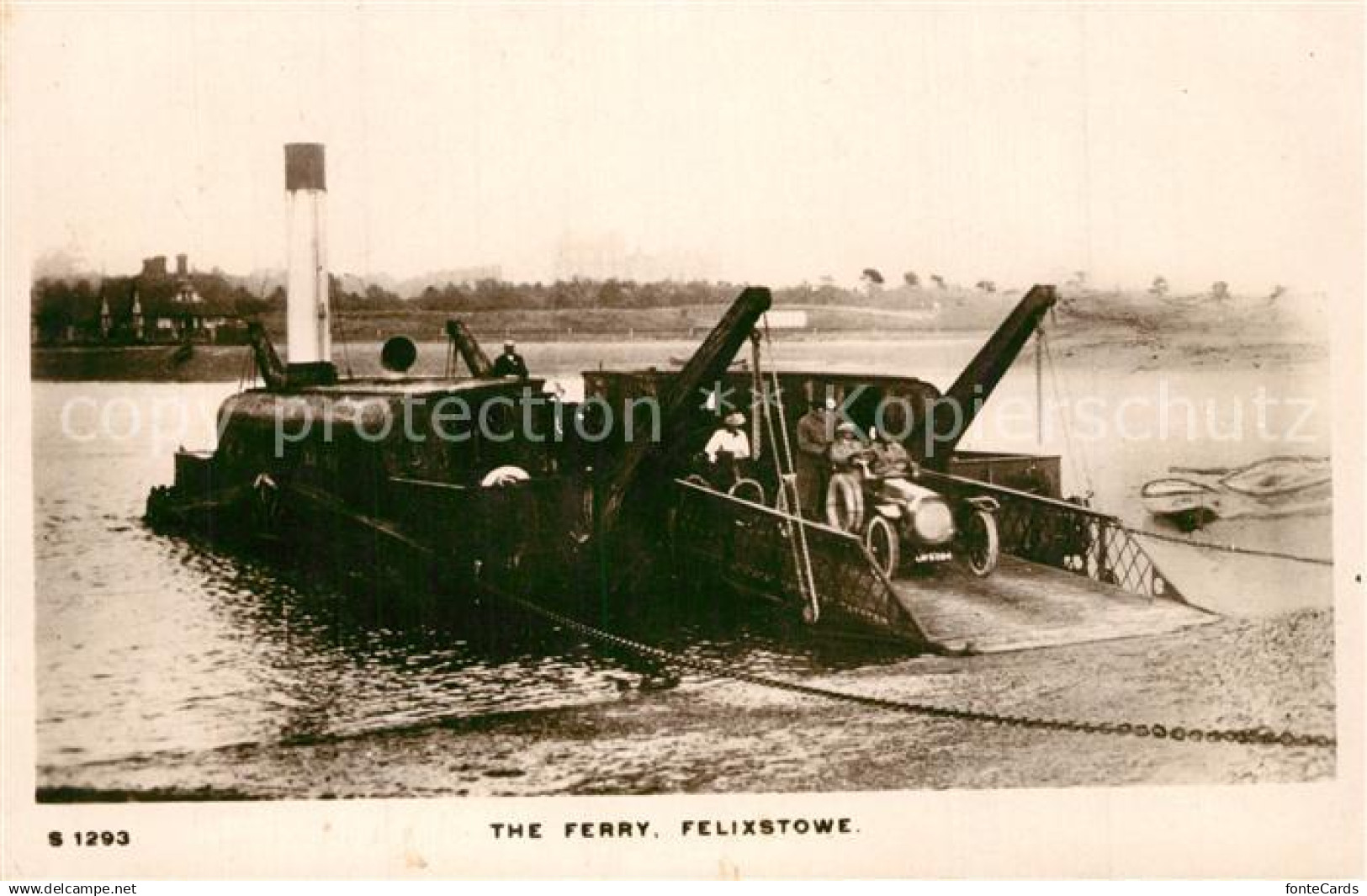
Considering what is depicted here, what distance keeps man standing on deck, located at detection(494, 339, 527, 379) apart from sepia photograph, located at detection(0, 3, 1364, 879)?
0.10 ft

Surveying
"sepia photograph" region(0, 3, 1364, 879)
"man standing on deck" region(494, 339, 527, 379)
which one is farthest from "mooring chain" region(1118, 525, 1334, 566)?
"man standing on deck" region(494, 339, 527, 379)

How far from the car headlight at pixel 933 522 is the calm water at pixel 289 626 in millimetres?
622

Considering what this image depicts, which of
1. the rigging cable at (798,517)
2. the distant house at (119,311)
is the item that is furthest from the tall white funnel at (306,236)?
the rigging cable at (798,517)

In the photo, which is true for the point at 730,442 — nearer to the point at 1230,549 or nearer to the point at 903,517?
the point at 903,517

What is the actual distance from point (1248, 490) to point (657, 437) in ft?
9.20

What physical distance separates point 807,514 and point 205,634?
2.87m

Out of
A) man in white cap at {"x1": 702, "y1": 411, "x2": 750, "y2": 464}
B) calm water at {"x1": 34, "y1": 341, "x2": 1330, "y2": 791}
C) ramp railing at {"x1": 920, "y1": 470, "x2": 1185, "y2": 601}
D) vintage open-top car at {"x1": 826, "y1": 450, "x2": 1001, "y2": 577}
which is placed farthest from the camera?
man in white cap at {"x1": 702, "y1": 411, "x2": 750, "y2": 464}

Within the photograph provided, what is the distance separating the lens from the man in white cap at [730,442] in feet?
20.2

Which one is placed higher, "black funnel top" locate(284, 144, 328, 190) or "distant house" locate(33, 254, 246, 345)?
"black funnel top" locate(284, 144, 328, 190)

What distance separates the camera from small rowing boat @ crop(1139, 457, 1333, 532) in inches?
233

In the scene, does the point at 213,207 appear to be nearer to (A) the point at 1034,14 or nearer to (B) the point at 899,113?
(B) the point at 899,113

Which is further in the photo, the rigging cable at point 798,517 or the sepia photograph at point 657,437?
the rigging cable at point 798,517

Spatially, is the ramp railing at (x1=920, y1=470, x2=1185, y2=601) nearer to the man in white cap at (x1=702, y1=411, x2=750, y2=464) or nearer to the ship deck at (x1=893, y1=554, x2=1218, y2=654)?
the ship deck at (x1=893, y1=554, x2=1218, y2=654)

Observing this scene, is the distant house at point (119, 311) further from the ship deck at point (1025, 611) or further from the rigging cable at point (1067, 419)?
the rigging cable at point (1067, 419)
